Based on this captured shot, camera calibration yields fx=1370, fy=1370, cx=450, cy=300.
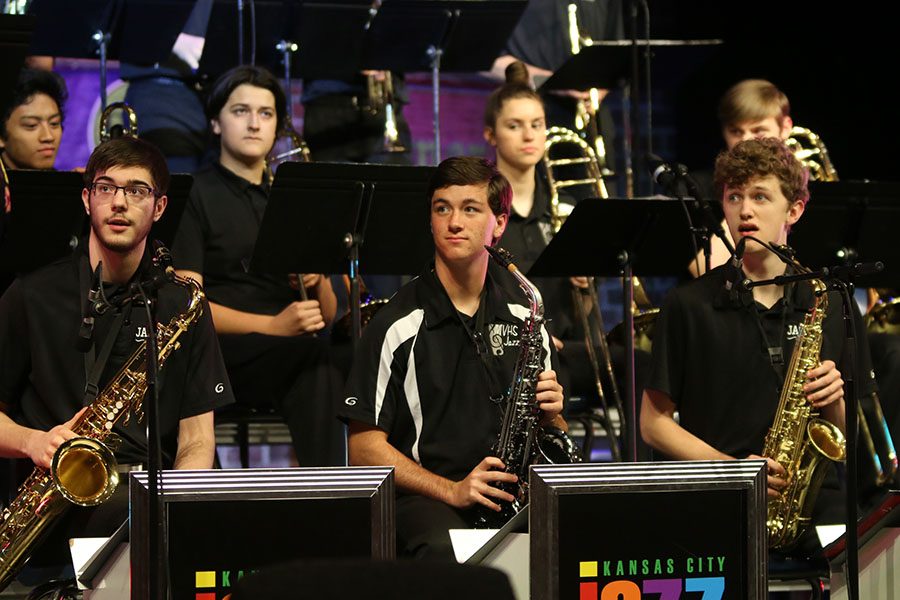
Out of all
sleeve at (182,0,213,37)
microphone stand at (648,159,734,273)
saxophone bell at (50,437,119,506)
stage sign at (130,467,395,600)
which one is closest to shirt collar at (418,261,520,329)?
microphone stand at (648,159,734,273)

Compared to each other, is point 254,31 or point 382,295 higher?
point 254,31

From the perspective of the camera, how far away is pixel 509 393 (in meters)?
4.51

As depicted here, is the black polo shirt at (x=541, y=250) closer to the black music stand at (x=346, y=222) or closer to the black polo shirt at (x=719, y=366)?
the black music stand at (x=346, y=222)

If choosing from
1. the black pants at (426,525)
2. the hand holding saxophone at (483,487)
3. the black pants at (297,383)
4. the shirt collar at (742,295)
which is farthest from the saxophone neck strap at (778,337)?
the black pants at (297,383)

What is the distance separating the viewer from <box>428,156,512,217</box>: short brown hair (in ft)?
15.6

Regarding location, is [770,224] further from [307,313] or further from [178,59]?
[178,59]

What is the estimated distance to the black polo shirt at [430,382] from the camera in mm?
4461

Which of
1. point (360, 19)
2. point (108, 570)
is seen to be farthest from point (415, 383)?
point (360, 19)

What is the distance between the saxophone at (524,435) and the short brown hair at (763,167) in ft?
2.76

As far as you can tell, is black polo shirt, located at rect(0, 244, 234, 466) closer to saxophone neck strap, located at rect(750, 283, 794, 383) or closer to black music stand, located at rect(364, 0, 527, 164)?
saxophone neck strap, located at rect(750, 283, 794, 383)

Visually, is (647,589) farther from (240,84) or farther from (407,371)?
(240,84)

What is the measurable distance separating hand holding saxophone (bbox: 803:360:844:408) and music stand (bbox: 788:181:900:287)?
93 centimetres

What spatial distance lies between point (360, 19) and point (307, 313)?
1579mm

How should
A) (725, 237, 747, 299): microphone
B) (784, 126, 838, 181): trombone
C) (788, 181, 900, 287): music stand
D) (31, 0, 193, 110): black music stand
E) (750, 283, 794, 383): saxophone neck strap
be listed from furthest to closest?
(784, 126, 838, 181): trombone
(31, 0, 193, 110): black music stand
(788, 181, 900, 287): music stand
(750, 283, 794, 383): saxophone neck strap
(725, 237, 747, 299): microphone
